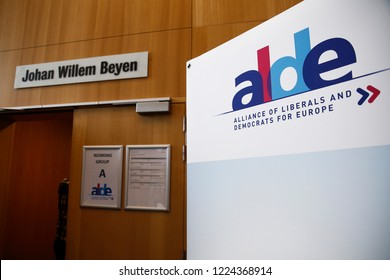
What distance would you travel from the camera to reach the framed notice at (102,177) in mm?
2174

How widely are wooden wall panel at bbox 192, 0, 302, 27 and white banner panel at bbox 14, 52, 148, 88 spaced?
668 mm

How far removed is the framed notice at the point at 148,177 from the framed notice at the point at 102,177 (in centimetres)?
11

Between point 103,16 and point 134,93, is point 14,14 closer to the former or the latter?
point 103,16

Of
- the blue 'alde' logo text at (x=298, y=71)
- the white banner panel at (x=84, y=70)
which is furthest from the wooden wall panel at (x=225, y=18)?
the blue 'alde' logo text at (x=298, y=71)

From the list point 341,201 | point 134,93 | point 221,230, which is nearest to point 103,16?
point 134,93

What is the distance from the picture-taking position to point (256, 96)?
867 millimetres

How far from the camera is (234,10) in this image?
2199 millimetres

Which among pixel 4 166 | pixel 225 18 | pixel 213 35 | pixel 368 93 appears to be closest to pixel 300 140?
pixel 368 93

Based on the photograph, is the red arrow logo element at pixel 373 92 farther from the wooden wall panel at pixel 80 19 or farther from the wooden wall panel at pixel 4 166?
the wooden wall panel at pixel 4 166

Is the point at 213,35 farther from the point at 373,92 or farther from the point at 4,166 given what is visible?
the point at 4,166

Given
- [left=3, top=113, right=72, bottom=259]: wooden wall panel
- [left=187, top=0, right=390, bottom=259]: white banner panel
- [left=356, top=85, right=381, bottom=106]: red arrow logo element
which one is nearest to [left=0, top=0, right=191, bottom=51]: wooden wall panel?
[left=3, top=113, right=72, bottom=259]: wooden wall panel

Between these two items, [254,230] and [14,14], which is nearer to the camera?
[254,230]

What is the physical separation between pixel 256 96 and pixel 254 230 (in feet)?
1.60

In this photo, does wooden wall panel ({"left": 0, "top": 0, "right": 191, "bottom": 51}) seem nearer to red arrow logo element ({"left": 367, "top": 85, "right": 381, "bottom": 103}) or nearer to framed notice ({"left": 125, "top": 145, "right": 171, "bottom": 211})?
framed notice ({"left": 125, "top": 145, "right": 171, "bottom": 211})
